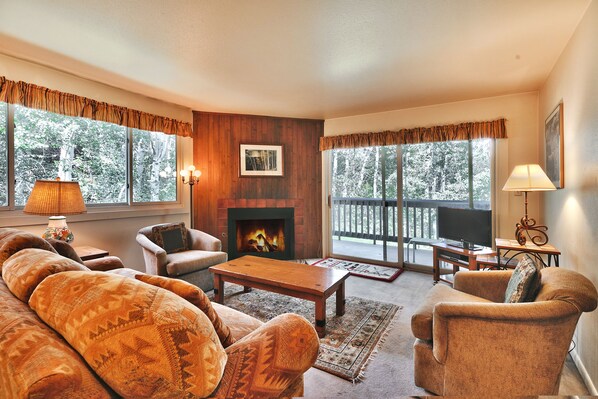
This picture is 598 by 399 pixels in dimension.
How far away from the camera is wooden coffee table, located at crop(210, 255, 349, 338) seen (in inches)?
87.4

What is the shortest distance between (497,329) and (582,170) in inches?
54.4

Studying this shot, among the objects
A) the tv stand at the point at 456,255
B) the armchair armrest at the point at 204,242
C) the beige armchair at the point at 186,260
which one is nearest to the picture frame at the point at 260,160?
the armchair armrest at the point at 204,242

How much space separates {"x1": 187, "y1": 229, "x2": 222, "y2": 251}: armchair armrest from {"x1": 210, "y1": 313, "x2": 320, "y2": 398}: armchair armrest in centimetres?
241

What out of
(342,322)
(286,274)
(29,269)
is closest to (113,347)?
(29,269)

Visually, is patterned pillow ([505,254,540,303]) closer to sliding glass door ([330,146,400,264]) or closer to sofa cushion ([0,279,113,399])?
sofa cushion ([0,279,113,399])

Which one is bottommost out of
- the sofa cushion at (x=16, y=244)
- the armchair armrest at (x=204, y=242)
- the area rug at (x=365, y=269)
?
the area rug at (x=365, y=269)

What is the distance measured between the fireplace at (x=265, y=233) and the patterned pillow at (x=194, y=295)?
11.0 feet

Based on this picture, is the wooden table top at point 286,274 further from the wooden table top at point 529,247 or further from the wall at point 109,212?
the wall at point 109,212

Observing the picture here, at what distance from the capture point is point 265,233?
4672 mm

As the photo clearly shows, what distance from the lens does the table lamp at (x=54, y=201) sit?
227 cm

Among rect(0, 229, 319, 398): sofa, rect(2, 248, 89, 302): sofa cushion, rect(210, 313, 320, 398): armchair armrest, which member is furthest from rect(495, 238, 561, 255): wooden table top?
rect(2, 248, 89, 302): sofa cushion

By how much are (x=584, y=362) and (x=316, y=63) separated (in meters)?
2.98

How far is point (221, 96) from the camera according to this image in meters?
3.60

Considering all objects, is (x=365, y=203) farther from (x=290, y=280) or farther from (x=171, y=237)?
(x=171, y=237)
